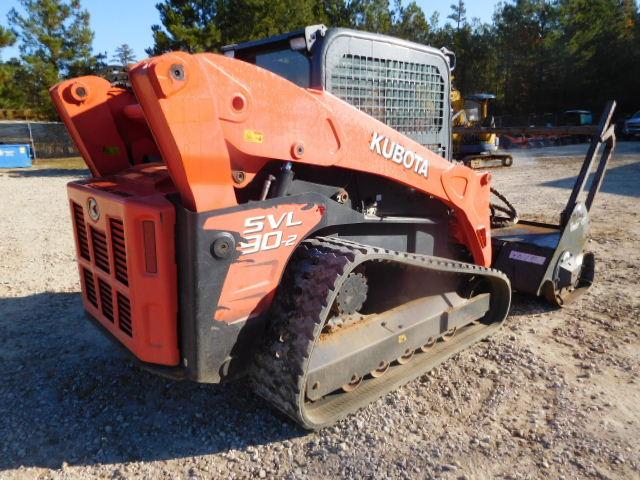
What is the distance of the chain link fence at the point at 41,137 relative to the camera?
23312 millimetres

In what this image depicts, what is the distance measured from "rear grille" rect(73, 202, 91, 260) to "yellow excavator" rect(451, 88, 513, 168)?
13.6 m

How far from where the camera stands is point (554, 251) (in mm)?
4344

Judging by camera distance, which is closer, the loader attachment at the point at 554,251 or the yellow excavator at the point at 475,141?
the loader attachment at the point at 554,251

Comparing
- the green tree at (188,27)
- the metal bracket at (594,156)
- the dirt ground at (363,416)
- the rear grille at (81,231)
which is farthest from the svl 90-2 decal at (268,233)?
the green tree at (188,27)

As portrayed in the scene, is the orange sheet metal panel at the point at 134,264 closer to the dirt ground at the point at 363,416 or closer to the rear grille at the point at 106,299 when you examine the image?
the rear grille at the point at 106,299

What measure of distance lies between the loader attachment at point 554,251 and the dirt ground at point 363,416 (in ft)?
0.94

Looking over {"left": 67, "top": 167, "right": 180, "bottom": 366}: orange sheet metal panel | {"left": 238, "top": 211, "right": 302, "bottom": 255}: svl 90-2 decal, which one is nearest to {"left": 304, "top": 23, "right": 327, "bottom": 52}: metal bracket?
{"left": 238, "top": 211, "right": 302, "bottom": 255}: svl 90-2 decal

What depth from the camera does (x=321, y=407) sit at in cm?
284

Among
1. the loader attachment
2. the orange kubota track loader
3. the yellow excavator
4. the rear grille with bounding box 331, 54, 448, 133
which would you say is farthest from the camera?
the yellow excavator

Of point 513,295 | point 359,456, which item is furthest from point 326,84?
point 513,295

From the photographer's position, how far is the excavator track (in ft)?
8.21

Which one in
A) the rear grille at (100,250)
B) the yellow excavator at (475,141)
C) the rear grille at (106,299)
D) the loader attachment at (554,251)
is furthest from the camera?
the yellow excavator at (475,141)

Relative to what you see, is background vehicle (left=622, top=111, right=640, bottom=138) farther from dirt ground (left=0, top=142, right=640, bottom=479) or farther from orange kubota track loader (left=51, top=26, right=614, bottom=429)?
orange kubota track loader (left=51, top=26, right=614, bottom=429)

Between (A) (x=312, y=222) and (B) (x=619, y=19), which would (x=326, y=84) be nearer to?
(A) (x=312, y=222)
